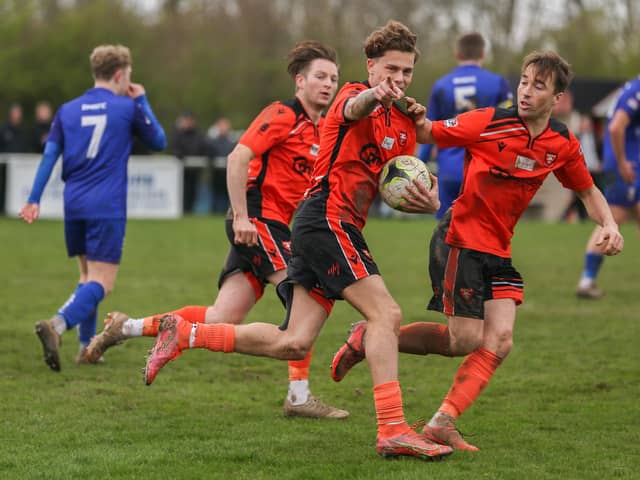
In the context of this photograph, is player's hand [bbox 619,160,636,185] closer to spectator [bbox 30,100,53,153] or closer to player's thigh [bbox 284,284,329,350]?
player's thigh [bbox 284,284,329,350]

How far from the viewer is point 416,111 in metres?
5.25

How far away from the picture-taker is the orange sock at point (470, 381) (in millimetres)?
5395

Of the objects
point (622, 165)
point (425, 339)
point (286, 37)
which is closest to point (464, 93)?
point (622, 165)

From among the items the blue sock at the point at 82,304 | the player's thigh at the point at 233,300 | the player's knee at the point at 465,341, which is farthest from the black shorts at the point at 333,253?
the blue sock at the point at 82,304

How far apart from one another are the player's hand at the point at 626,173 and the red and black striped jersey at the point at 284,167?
15.9 feet

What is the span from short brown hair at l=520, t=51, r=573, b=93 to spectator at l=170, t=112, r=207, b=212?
1789 cm

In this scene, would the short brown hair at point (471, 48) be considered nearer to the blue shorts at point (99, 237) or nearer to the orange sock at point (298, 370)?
the blue shorts at point (99, 237)

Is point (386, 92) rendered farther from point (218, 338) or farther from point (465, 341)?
point (218, 338)

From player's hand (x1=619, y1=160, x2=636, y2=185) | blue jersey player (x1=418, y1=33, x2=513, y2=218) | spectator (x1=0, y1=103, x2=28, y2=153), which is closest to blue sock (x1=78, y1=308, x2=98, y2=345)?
blue jersey player (x1=418, y1=33, x2=513, y2=218)

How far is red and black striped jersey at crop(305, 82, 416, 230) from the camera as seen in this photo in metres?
5.20

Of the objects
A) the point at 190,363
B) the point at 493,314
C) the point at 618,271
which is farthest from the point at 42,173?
the point at 618,271

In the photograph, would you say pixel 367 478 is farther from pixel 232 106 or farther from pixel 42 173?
pixel 232 106

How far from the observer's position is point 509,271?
18.2 ft

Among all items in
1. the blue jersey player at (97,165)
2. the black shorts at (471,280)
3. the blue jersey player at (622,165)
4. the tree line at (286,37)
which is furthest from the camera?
the tree line at (286,37)
